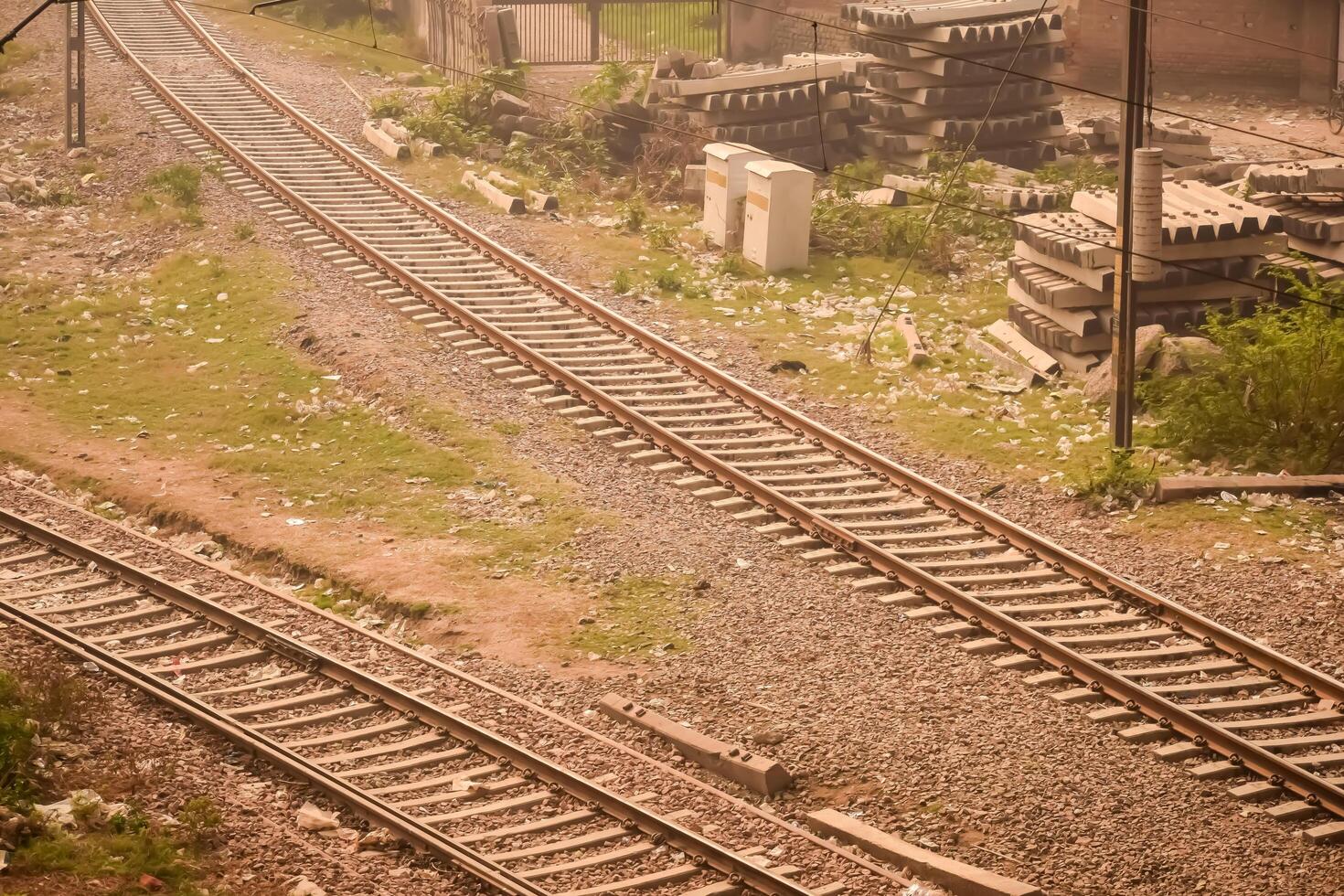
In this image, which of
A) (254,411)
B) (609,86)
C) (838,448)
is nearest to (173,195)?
(254,411)

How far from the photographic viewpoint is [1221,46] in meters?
28.3

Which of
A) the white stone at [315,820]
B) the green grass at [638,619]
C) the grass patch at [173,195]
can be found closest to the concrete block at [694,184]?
the grass patch at [173,195]

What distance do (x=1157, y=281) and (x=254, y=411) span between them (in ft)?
31.0

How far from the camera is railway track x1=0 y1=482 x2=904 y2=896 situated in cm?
873

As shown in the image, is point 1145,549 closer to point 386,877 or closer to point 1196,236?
point 1196,236

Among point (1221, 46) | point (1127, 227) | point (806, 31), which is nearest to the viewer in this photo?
point (1127, 227)

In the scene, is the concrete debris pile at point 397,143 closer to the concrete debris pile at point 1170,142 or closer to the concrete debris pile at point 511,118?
the concrete debris pile at point 511,118

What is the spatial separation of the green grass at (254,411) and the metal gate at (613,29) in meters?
12.2

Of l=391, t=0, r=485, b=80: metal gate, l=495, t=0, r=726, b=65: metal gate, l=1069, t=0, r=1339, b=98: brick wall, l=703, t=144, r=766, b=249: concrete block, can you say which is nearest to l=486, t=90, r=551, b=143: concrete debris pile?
l=391, t=0, r=485, b=80: metal gate

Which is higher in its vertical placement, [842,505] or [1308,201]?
[1308,201]

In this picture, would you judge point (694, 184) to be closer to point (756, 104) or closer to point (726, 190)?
point (756, 104)

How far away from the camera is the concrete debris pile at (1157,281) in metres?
16.4

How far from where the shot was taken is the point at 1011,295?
1795 centimetres

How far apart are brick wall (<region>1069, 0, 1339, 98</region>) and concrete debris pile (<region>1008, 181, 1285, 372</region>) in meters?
12.0
